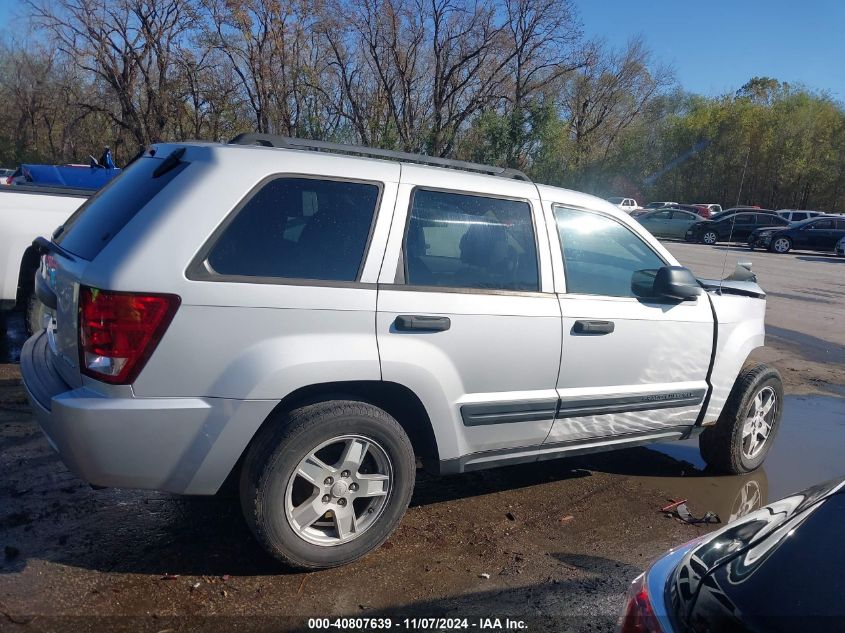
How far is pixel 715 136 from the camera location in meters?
48.7

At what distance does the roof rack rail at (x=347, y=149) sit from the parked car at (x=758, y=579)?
243cm

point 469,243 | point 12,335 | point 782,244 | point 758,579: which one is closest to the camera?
point 758,579

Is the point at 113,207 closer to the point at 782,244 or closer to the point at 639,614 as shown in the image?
the point at 639,614

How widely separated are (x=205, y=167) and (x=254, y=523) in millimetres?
1551

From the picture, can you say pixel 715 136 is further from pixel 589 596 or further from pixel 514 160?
pixel 589 596

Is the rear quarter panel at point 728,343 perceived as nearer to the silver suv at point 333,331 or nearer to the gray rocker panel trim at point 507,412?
the silver suv at point 333,331

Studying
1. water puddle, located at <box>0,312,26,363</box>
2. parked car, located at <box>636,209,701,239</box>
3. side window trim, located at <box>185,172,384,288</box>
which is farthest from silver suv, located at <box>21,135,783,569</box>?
parked car, located at <box>636,209,701,239</box>

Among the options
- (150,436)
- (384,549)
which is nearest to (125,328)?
(150,436)

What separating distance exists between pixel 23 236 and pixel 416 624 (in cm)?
490

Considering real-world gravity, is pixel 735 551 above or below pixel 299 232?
below

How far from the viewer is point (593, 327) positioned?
3738mm

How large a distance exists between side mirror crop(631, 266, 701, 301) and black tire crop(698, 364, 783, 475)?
0.92 metres

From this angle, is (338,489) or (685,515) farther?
(685,515)

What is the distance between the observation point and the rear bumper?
2742 mm
